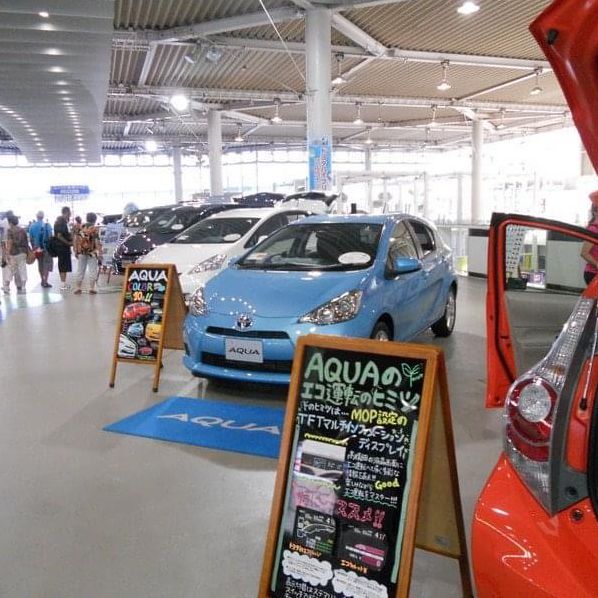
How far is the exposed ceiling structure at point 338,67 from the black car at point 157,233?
2938 mm

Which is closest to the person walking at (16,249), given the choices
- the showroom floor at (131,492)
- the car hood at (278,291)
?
the showroom floor at (131,492)

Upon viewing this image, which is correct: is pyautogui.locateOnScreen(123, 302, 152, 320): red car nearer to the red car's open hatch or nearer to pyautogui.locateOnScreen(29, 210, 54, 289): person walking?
the red car's open hatch

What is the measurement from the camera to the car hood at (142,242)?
1011 centimetres

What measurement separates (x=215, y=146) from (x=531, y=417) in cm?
1905

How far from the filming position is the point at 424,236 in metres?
5.80

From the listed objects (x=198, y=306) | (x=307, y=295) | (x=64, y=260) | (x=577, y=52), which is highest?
(x=577, y=52)

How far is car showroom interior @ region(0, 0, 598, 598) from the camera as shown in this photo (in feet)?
5.18

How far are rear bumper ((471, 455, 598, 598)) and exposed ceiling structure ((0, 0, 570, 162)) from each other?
765cm

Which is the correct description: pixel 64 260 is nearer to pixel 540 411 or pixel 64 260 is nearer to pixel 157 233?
pixel 157 233

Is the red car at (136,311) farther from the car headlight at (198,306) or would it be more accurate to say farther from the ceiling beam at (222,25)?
the ceiling beam at (222,25)

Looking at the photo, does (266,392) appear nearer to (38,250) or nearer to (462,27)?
(38,250)

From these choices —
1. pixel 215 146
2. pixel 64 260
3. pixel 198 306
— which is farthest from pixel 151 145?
pixel 198 306

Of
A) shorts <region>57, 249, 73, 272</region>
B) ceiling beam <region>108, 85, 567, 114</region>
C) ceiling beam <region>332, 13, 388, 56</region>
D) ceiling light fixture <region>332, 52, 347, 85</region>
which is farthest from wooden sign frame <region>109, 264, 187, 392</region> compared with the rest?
ceiling beam <region>108, 85, 567, 114</region>

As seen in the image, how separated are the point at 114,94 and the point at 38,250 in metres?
6.65
